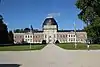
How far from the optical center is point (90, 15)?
6975 cm

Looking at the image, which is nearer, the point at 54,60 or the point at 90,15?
the point at 54,60

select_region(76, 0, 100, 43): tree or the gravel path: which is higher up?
select_region(76, 0, 100, 43): tree

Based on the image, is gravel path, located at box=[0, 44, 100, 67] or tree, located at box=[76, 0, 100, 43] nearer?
gravel path, located at box=[0, 44, 100, 67]

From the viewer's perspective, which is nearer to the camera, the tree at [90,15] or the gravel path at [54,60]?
the gravel path at [54,60]

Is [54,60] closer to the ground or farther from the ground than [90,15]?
closer to the ground

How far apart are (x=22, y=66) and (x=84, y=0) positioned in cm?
5712

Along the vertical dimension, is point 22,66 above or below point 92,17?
below

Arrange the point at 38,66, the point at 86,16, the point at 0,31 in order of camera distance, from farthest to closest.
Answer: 1. the point at 0,31
2. the point at 86,16
3. the point at 38,66

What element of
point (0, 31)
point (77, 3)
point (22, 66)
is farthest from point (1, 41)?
point (22, 66)

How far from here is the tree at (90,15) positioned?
6912 centimetres

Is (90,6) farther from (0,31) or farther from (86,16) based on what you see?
(0,31)

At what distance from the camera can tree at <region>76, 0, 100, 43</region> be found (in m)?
69.1

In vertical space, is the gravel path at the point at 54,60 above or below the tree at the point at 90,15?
below

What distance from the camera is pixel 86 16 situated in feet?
226
